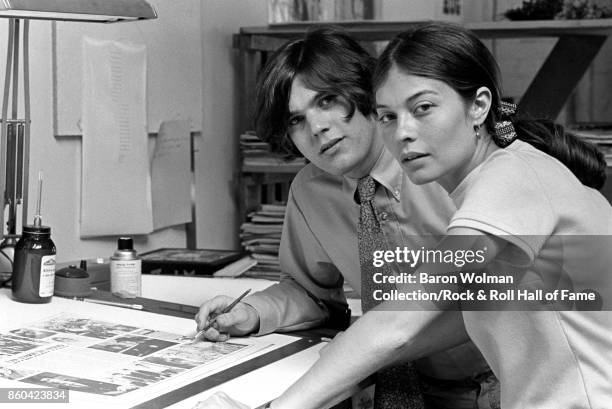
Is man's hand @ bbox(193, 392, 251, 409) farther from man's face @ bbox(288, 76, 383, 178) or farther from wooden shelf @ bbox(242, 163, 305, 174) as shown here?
wooden shelf @ bbox(242, 163, 305, 174)

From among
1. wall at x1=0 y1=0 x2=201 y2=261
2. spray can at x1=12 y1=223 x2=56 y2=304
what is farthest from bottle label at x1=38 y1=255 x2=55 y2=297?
wall at x1=0 y1=0 x2=201 y2=261

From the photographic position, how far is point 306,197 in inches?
74.3

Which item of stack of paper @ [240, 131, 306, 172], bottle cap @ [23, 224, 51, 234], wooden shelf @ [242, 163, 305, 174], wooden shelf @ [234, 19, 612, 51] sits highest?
wooden shelf @ [234, 19, 612, 51]

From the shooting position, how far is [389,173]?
1.75 m

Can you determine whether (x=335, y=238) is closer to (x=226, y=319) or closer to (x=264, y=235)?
(x=226, y=319)

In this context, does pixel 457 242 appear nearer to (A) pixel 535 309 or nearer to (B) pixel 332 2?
Answer: (A) pixel 535 309

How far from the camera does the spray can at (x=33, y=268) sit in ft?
6.12

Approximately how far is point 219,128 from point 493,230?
2235mm

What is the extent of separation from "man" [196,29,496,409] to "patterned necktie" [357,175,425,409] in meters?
0.02

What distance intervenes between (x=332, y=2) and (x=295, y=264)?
2184 millimetres

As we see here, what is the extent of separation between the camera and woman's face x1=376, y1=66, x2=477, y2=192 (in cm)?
127

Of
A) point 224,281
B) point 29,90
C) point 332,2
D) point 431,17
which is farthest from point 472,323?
point 431,17

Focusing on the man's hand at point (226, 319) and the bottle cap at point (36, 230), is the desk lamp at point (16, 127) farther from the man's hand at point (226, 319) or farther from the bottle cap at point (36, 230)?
the man's hand at point (226, 319)

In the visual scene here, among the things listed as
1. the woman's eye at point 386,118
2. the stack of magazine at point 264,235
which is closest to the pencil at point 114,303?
the woman's eye at point 386,118
